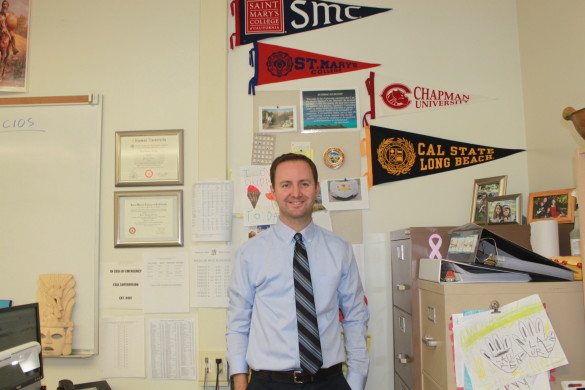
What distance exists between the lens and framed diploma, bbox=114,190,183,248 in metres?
2.39

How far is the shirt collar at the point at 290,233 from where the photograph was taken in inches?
67.9

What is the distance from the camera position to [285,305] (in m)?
1.63

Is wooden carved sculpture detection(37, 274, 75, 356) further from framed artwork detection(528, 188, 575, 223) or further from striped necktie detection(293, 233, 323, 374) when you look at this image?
framed artwork detection(528, 188, 575, 223)

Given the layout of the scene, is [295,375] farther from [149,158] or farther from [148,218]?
[149,158]

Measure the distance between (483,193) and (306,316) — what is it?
4.05 ft

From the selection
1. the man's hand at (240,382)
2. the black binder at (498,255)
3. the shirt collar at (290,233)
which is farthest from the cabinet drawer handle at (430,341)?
the man's hand at (240,382)

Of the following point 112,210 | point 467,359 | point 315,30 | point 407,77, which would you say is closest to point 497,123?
point 407,77

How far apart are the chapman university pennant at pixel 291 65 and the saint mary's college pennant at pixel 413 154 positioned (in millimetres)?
389

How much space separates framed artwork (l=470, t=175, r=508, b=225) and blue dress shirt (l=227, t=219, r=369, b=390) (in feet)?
2.73

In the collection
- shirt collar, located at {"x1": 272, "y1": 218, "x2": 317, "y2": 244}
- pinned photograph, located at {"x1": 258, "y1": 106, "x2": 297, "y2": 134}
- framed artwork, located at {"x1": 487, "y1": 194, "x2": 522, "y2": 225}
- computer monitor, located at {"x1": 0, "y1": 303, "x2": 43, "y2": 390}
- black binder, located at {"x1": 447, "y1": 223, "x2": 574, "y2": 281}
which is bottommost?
computer monitor, located at {"x1": 0, "y1": 303, "x2": 43, "y2": 390}

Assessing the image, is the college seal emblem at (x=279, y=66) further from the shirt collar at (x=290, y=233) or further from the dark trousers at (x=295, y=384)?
the dark trousers at (x=295, y=384)

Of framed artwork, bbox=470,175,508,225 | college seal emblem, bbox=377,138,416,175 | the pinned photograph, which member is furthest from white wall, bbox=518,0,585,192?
the pinned photograph

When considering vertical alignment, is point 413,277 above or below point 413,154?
below

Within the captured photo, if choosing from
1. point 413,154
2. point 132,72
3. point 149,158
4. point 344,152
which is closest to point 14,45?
point 132,72
